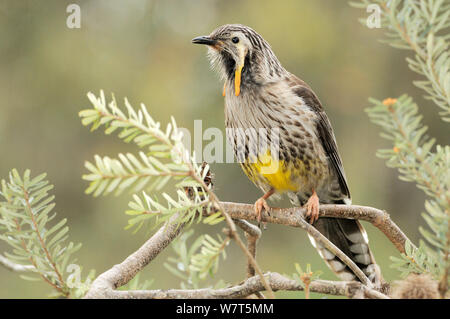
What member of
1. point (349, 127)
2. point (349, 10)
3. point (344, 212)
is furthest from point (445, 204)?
point (349, 10)

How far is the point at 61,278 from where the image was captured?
891 mm

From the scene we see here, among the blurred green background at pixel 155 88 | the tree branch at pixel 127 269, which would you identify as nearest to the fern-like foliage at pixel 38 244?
the tree branch at pixel 127 269

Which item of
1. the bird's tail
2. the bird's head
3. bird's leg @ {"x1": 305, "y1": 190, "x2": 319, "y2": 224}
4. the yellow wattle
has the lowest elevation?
the bird's tail

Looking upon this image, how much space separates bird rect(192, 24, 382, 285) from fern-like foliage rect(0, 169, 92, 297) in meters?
1.22

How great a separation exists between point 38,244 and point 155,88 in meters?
3.44

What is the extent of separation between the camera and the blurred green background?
13.6ft

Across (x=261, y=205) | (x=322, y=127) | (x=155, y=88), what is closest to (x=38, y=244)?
(x=261, y=205)

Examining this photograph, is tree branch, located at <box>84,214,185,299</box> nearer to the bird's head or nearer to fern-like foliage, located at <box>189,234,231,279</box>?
fern-like foliage, located at <box>189,234,231,279</box>

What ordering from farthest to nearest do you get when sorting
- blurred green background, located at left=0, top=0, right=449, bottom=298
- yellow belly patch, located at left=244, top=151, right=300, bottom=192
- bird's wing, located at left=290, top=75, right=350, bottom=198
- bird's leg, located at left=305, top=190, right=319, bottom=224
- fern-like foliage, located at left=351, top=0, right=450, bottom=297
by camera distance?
blurred green background, located at left=0, top=0, right=449, bottom=298, bird's wing, located at left=290, top=75, right=350, bottom=198, yellow belly patch, located at left=244, top=151, right=300, bottom=192, bird's leg, located at left=305, top=190, right=319, bottom=224, fern-like foliage, located at left=351, top=0, right=450, bottom=297

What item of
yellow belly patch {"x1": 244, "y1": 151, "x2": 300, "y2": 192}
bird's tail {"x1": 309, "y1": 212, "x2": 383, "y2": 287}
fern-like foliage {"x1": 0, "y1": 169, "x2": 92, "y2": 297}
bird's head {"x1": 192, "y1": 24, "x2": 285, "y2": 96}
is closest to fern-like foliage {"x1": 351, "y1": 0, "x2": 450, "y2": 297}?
fern-like foliage {"x1": 0, "y1": 169, "x2": 92, "y2": 297}

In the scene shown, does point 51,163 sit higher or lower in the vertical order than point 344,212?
lower

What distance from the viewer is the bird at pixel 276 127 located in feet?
7.03
